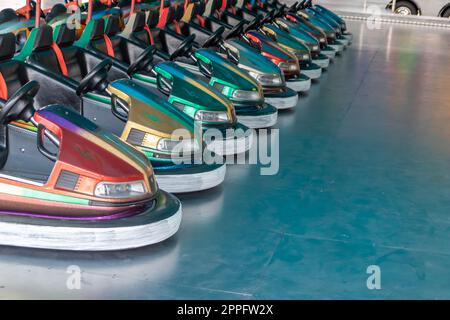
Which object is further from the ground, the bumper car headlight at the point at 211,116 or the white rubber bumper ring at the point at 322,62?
the bumper car headlight at the point at 211,116

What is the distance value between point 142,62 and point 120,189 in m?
1.63

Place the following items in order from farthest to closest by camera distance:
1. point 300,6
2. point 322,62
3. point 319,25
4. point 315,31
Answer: point 300,6 → point 319,25 → point 315,31 → point 322,62

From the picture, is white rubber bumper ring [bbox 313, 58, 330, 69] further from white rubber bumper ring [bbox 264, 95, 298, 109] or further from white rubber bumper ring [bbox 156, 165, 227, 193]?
white rubber bumper ring [bbox 156, 165, 227, 193]

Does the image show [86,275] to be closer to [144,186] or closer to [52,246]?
[52,246]

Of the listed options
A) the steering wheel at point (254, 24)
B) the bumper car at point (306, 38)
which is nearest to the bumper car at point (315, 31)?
the bumper car at point (306, 38)

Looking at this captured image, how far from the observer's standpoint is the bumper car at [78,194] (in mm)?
2990

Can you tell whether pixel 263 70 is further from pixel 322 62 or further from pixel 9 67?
pixel 9 67

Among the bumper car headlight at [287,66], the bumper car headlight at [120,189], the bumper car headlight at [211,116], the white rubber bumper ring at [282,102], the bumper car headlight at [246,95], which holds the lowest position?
the white rubber bumper ring at [282,102]

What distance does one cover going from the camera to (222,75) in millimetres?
5215

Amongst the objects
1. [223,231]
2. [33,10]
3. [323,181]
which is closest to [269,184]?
[323,181]

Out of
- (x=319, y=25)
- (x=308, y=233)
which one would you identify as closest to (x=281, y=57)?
(x=319, y=25)

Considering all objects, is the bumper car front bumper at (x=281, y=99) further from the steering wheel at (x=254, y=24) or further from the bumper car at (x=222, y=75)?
the steering wheel at (x=254, y=24)

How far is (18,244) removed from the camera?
301cm
